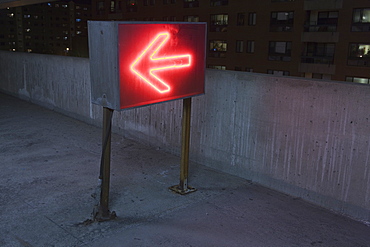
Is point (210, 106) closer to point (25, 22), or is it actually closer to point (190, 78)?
point (190, 78)

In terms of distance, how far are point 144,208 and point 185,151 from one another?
3.97ft

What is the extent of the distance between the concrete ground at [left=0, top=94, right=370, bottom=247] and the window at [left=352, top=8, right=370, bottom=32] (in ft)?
97.7

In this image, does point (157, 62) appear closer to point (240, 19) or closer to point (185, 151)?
point (185, 151)

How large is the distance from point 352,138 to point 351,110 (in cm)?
42

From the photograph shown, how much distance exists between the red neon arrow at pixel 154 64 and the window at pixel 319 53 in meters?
32.7

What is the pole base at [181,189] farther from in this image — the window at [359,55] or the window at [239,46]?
the window at [239,46]

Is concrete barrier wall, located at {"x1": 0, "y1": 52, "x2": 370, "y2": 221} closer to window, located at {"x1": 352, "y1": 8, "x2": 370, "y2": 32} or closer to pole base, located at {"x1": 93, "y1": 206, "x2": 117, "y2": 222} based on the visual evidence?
pole base, located at {"x1": 93, "y1": 206, "x2": 117, "y2": 222}

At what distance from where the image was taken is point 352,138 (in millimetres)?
5559

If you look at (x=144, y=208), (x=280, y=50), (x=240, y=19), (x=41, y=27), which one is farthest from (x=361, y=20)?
(x=41, y=27)

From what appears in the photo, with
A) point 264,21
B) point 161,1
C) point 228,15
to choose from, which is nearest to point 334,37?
point 264,21

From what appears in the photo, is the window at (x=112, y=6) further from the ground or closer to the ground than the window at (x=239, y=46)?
further from the ground

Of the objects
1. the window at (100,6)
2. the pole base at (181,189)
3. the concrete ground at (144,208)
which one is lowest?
the concrete ground at (144,208)

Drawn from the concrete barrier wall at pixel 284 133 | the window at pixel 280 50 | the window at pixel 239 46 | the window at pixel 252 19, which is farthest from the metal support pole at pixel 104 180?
the window at pixel 239 46

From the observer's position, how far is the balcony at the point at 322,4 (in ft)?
109
